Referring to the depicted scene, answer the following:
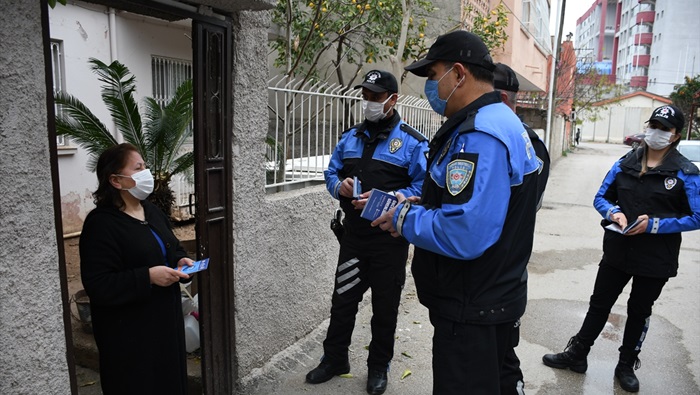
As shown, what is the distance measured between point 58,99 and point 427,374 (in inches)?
Answer: 139

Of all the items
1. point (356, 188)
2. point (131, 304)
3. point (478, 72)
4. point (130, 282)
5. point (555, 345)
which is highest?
point (478, 72)

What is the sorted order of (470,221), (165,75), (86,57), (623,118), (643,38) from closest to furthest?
(470,221)
(86,57)
(165,75)
(623,118)
(643,38)

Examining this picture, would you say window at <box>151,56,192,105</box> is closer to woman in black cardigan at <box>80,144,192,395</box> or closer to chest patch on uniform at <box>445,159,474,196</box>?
woman in black cardigan at <box>80,144,192,395</box>

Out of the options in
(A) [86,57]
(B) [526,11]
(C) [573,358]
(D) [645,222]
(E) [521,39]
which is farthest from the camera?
(B) [526,11]

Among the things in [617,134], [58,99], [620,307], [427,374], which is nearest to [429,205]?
[427,374]

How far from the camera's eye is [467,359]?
2254 millimetres

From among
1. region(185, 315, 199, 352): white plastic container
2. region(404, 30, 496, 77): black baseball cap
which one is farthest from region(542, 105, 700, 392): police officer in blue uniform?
region(185, 315, 199, 352): white plastic container

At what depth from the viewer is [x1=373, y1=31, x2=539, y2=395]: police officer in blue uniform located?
206cm

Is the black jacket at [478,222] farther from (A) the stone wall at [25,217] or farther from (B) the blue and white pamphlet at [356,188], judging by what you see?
(A) the stone wall at [25,217]

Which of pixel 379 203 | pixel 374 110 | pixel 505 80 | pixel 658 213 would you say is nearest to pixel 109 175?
pixel 379 203

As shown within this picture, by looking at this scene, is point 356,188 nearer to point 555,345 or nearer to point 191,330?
point 191,330

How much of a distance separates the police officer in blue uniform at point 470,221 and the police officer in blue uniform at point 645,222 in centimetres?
165

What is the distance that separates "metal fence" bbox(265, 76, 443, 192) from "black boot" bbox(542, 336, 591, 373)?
237 cm

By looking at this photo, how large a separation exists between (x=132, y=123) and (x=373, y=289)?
2.67m
